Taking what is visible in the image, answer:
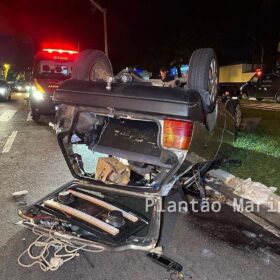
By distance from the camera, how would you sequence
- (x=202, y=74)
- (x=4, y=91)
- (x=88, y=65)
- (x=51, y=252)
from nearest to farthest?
(x=51, y=252) < (x=202, y=74) < (x=88, y=65) < (x=4, y=91)

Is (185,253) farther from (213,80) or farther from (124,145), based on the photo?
(213,80)

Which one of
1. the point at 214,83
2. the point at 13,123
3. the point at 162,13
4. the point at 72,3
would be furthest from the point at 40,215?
the point at 72,3

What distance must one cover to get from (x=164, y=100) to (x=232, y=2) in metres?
29.4

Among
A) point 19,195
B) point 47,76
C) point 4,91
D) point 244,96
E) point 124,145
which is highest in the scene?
point 47,76

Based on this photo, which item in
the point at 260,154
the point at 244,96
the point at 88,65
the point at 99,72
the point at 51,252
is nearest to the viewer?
the point at 51,252

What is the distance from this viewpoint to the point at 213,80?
4031 millimetres

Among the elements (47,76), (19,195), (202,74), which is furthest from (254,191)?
(47,76)

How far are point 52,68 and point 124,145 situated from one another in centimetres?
1028

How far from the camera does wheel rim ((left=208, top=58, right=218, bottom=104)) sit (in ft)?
12.7

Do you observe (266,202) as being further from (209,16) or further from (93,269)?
(209,16)

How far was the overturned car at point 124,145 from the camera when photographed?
3238 mm

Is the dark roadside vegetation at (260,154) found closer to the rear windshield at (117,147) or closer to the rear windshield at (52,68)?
the rear windshield at (117,147)

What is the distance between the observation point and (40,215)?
137 inches

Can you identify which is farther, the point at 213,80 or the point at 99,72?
the point at 99,72
